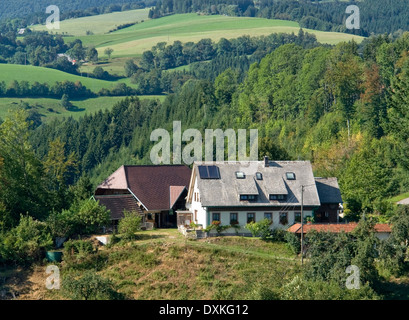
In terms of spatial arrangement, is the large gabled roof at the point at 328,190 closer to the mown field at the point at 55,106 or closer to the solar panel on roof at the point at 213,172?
the solar panel on roof at the point at 213,172

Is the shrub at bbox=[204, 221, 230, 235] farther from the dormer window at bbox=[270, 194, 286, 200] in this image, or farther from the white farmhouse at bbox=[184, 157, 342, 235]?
the dormer window at bbox=[270, 194, 286, 200]

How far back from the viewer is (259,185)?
2507 inches

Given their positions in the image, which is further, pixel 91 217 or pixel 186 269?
pixel 91 217

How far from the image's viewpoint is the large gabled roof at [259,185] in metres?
62.2

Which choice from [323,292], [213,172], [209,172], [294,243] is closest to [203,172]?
[209,172]

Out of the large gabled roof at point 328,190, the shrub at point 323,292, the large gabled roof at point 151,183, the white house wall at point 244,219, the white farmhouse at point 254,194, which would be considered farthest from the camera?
the large gabled roof at point 151,183

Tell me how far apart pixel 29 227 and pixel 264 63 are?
75670 mm

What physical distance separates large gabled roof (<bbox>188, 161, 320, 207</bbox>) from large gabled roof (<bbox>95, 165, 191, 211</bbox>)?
17.2 feet

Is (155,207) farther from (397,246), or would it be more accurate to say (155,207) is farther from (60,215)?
(397,246)

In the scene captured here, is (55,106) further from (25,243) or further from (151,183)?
(25,243)

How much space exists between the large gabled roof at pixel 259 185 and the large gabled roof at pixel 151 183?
17.2ft

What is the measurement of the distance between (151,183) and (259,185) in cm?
1151

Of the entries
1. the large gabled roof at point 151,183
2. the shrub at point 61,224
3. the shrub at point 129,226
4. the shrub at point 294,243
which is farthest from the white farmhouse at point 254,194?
the shrub at point 61,224

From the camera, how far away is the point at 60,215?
6294cm
